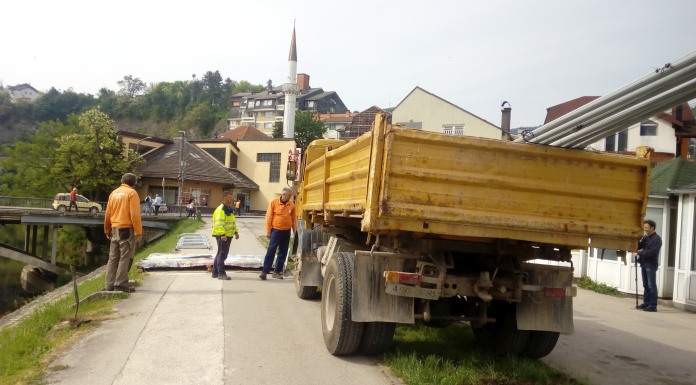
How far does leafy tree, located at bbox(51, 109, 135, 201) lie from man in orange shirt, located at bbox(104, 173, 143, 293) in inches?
1634

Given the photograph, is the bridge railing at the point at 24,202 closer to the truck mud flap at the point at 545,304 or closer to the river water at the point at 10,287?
the river water at the point at 10,287

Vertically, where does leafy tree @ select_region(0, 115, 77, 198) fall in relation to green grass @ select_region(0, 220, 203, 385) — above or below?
above

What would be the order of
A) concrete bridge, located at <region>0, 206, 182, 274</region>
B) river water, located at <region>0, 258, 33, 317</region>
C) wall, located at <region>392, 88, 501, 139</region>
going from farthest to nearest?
wall, located at <region>392, 88, 501, 139</region>, concrete bridge, located at <region>0, 206, 182, 274</region>, river water, located at <region>0, 258, 33, 317</region>

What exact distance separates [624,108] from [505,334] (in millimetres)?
2763

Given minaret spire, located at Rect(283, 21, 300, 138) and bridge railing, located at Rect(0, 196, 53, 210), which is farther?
minaret spire, located at Rect(283, 21, 300, 138)

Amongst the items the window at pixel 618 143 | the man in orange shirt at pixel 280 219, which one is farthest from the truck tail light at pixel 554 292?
the window at pixel 618 143

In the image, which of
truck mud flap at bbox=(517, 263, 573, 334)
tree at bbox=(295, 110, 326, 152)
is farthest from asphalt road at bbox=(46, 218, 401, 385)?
tree at bbox=(295, 110, 326, 152)

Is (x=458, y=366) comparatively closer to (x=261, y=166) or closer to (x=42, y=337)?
(x=42, y=337)

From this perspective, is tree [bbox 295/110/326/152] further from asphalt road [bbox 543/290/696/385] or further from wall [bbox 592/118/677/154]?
asphalt road [bbox 543/290/696/385]

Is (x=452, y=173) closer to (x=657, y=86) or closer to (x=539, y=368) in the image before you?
(x=657, y=86)

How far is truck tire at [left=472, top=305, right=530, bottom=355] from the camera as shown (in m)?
5.90

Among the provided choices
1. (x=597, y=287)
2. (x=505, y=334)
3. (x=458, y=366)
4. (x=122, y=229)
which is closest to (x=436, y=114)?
(x=597, y=287)

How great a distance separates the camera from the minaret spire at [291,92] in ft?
225

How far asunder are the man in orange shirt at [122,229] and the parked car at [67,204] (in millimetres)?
31106
